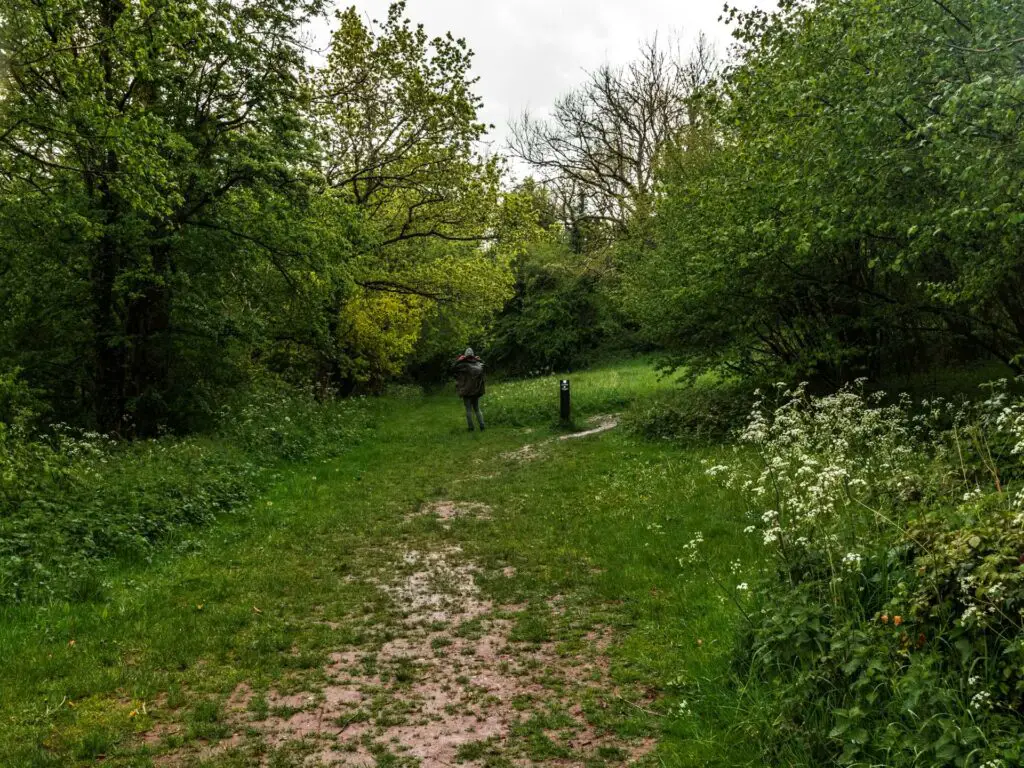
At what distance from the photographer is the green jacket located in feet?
63.0

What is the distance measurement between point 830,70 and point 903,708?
7.91 m

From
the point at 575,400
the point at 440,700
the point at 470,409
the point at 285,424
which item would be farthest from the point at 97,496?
the point at 575,400

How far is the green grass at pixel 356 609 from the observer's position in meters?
4.55

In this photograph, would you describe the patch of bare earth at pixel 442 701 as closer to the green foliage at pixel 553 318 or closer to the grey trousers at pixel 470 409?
the grey trousers at pixel 470 409

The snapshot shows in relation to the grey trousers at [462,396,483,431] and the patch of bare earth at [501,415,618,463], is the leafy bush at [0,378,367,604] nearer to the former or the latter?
the patch of bare earth at [501,415,618,463]

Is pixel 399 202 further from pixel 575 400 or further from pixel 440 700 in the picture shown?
pixel 440 700

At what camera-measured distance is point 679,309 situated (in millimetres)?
14680

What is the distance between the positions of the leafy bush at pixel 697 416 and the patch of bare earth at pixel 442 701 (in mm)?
8314

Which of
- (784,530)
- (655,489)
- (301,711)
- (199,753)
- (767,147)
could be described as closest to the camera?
(199,753)

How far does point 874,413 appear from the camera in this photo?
697cm

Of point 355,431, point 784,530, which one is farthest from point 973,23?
point 355,431

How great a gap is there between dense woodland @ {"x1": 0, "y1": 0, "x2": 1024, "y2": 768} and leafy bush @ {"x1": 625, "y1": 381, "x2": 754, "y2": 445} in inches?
3.9

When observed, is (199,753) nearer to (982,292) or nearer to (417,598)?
(417,598)

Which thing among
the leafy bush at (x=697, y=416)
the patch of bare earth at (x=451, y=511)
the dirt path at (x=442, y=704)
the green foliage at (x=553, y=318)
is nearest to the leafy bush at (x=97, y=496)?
the patch of bare earth at (x=451, y=511)
